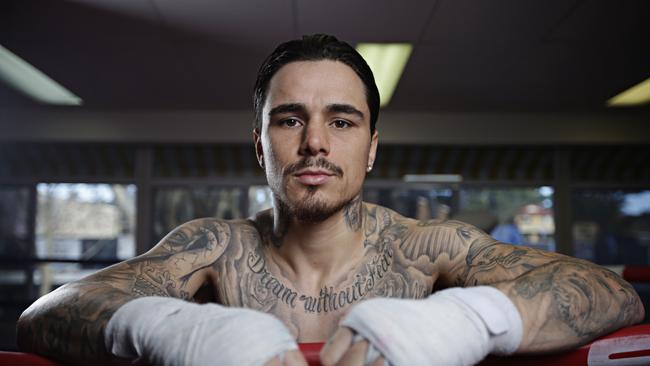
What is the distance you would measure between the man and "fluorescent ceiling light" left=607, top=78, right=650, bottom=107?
13.2 ft

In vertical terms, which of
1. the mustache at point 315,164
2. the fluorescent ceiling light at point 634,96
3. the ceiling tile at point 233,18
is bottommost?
the mustache at point 315,164

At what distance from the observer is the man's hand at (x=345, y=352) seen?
0.57 meters

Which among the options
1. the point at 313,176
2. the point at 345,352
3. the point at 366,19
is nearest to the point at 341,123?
the point at 313,176

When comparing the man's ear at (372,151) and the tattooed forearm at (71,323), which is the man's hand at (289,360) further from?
the man's ear at (372,151)

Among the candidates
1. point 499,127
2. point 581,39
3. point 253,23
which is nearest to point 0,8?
point 253,23

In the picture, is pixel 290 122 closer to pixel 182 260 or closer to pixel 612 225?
pixel 182 260

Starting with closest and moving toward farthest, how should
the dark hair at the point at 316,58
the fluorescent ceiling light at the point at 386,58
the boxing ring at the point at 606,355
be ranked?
the boxing ring at the point at 606,355
the dark hair at the point at 316,58
the fluorescent ceiling light at the point at 386,58

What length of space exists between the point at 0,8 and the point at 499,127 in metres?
4.43

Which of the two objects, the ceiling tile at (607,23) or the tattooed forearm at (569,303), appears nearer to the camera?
the tattooed forearm at (569,303)

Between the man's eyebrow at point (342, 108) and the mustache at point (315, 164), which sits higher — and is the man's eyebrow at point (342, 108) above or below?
above

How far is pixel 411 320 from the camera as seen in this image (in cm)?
60

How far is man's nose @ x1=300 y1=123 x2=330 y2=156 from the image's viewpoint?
1.12 m

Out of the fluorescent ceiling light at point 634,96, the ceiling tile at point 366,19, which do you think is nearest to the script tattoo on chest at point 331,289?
the ceiling tile at point 366,19

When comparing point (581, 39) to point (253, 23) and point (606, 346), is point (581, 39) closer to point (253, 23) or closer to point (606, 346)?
point (253, 23)
